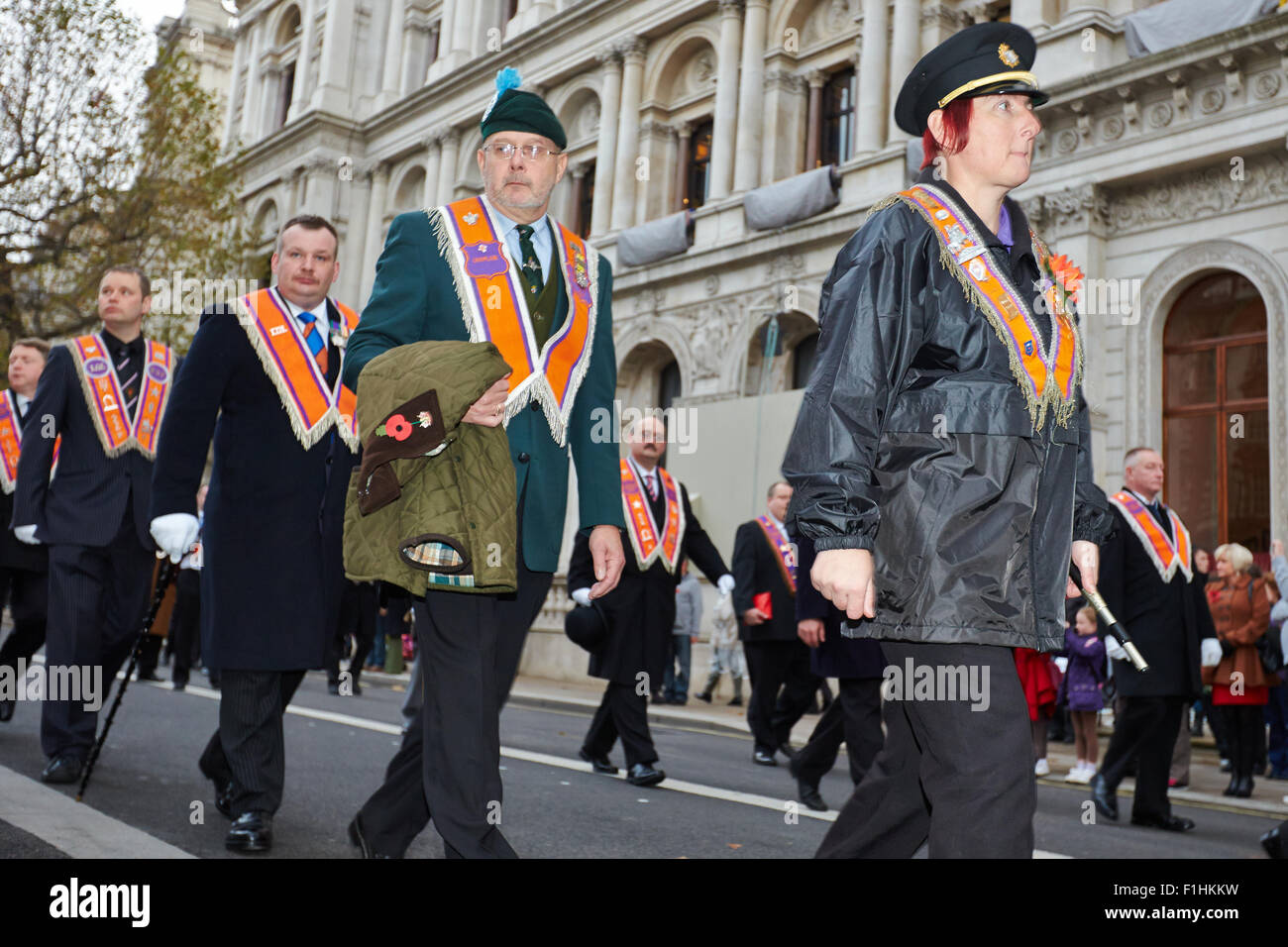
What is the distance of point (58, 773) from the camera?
18.4 ft

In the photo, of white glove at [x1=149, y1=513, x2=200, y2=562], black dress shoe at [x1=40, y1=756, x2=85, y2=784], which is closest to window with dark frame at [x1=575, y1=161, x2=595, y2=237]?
black dress shoe at [x1=40, y1=756, x2=85, y2=784]

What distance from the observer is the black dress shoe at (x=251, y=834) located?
4.37 m

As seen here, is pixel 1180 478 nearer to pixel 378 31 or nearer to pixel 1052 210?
pixel 1052 210

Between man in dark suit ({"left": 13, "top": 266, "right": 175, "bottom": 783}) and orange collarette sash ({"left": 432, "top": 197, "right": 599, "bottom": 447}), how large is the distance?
10.5 ft

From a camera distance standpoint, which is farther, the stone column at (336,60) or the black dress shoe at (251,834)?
the stone column at (336,60)

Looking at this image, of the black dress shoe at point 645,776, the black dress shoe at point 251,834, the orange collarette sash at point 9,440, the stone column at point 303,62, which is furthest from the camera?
the stone column at point 303,62

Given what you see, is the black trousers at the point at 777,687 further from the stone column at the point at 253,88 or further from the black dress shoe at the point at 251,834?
the stone column at the point at 253,88

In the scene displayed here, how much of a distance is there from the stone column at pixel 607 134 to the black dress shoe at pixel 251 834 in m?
23.5

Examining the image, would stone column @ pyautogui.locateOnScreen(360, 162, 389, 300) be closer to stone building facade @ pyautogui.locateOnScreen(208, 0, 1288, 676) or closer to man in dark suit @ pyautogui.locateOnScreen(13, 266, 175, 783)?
stone building facade @ pyautogui.locateOnScreen(208, 0, 1288, 676)

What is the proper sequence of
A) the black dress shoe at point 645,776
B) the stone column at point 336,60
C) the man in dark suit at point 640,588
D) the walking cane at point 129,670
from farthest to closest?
the stone column at point 336,60 → the man in dark suit at point 640,588 → the black dress shoe at point 645,776 → the walking cane at point 129,670

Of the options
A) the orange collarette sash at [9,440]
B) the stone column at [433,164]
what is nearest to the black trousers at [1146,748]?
the orange collarette sash at [9,440]

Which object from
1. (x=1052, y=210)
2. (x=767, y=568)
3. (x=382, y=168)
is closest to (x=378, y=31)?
(x=382, y=168)

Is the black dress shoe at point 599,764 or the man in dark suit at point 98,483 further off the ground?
the man in dark suit at point 98,483
